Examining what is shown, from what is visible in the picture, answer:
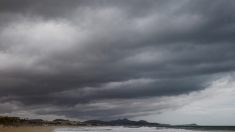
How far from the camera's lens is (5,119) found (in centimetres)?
17262
